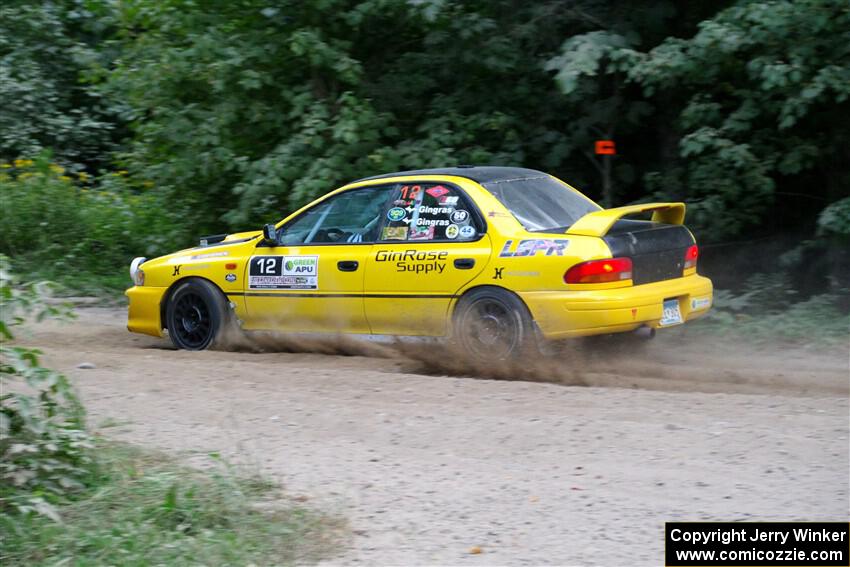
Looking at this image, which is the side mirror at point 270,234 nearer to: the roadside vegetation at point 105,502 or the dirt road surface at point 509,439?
the dirt road surface at point 509,439

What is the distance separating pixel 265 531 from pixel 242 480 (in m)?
0.65

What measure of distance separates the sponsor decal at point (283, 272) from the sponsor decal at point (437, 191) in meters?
1.14

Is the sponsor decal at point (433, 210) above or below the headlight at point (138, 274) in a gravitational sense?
above

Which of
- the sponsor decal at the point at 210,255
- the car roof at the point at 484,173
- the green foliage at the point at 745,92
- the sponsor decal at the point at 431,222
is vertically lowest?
the sponsor decal at the point at 210,255

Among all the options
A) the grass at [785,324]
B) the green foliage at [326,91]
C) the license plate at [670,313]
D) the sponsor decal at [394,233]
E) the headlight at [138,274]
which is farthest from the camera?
the green foliage at [326,91]

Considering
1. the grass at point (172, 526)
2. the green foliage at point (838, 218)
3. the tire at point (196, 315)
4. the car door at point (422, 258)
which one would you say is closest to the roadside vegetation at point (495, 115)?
the green foliage at point (838, 218)

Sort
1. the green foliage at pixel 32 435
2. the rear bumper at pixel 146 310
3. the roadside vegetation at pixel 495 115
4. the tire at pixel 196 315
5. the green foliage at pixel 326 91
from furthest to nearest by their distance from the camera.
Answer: the green foliage at pixel 326 91, the roadside vegetation at pixel 495 115, the rear bumper at pixel 146 310, the tire at pixel 196 315, the green foliage at pixel 32 435

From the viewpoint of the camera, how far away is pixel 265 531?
4887mm

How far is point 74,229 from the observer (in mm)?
14289

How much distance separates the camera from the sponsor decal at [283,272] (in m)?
8.97

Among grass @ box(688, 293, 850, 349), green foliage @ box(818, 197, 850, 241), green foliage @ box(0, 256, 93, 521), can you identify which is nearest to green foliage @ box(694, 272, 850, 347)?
grass @ box(688, 293, 850, 349)

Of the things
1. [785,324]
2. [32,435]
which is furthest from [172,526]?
[785,324]

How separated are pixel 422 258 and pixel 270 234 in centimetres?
153

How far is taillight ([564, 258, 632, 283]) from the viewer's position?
771 centimetres
